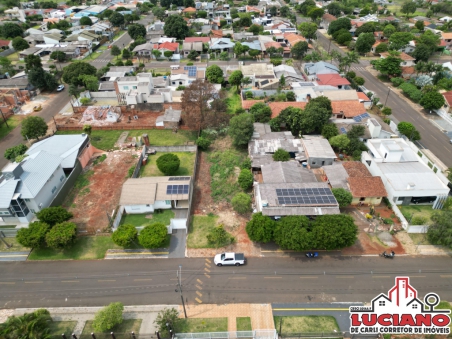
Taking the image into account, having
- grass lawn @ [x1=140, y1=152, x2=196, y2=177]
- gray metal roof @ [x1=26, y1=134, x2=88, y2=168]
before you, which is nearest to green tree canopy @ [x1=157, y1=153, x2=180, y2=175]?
grass lawn @ [x1=140, y1=152, x2=196, y2=177]

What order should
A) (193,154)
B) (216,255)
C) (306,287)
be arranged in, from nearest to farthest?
(306,287), (216,255), (193,154)

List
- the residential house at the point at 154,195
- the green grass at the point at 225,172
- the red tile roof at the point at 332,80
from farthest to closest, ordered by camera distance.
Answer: the red tile roof at the point at 332,80, the green grass at the point at 225,172, the residential house at the point at 154,195

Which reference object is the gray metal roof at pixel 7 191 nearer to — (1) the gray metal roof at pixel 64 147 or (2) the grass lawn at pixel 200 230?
→ (1) the gray metal roof at pixel 64 147

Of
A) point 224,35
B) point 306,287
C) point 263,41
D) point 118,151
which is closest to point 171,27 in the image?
point 224,35

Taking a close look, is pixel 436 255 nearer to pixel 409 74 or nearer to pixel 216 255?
pixel 216 255

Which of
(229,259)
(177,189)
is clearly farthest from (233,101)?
(229,259)

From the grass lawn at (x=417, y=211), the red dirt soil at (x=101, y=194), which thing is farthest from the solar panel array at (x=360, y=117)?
the red dirt soil at (x=101, y=194)

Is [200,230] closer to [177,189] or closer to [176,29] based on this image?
[177,189]
